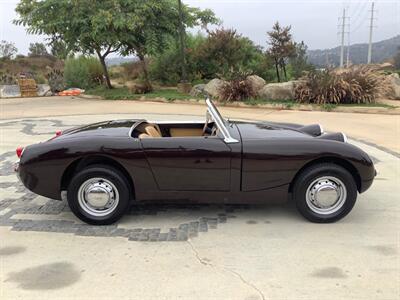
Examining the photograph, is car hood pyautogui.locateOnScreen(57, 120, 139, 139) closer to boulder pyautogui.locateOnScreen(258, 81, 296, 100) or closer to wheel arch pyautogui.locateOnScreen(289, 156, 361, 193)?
wheel arch pyautogui.locateOnScreen(289, 156, 361, 193)

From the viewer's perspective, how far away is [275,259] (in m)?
3.48

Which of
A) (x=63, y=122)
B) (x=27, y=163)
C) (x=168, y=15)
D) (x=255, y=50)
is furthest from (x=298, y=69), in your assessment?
(x=27, y=163)

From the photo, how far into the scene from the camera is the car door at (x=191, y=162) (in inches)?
160

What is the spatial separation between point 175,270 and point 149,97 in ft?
41.9

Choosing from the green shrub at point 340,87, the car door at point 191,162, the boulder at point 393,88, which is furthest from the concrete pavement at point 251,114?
the car door at point 191,162

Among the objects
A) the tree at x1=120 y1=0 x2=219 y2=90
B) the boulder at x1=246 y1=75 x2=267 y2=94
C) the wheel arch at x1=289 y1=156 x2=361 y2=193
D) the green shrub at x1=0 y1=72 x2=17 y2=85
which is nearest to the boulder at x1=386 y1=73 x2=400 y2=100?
the boulder at x1=246 y1=75 x2=267 y2=94

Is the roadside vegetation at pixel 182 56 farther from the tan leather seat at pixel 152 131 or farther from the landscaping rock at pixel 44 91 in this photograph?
the tan leather seat at pixel 152 131

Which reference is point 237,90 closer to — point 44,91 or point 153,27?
point 153,27

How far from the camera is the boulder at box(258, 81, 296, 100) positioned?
1375 centimetres

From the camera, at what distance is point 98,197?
4109 millimetres

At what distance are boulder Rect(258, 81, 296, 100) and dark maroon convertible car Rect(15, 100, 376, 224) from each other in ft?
32.2

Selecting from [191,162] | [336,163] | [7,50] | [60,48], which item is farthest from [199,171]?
[7,50]

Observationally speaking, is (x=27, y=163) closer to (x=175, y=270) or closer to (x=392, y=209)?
(x=175, y=270)

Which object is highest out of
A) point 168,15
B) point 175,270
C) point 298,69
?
point 168,15
